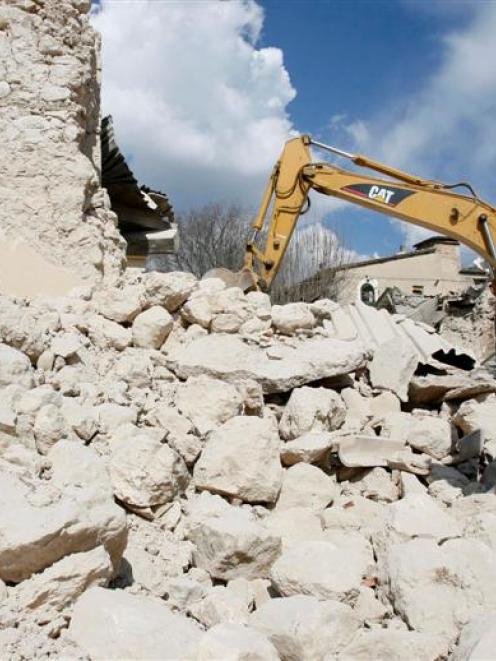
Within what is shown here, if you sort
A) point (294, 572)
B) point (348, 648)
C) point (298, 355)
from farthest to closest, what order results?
point (298, 355)
point (294, 572)
point (348, 648)

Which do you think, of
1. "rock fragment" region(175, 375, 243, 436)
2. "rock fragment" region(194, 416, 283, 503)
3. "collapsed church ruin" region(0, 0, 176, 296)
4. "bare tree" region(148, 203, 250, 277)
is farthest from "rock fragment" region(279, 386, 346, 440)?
"bare tree" region(148, 203, 250, 277)

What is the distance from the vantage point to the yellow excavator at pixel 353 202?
20.6 feet

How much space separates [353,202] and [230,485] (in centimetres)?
445

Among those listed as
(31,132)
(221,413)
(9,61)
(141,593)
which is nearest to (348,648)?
(141,593)

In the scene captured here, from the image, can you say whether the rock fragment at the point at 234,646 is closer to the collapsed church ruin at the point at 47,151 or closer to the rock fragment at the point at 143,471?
the rock fragment at the point at 143,471

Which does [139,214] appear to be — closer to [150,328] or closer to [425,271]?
[150,328]

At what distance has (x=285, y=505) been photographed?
3.97m

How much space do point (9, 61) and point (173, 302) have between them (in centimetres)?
281

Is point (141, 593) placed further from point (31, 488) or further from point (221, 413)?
point (221, 413)

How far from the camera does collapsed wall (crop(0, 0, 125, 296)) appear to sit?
18.9 ft

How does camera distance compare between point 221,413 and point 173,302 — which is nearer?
point 221,413

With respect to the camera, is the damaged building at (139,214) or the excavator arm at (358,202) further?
the damaged building at (139,214)

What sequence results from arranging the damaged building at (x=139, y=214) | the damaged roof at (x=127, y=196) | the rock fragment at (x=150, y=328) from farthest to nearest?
the damaged building at (x=139, y=214)
the damaged roof at (x=127, y=196)
the rock fragment at (x=150, y=328)

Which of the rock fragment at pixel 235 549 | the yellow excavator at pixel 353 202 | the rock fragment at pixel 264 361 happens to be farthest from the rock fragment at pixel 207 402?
the yellow excavator at pixel 353 202
